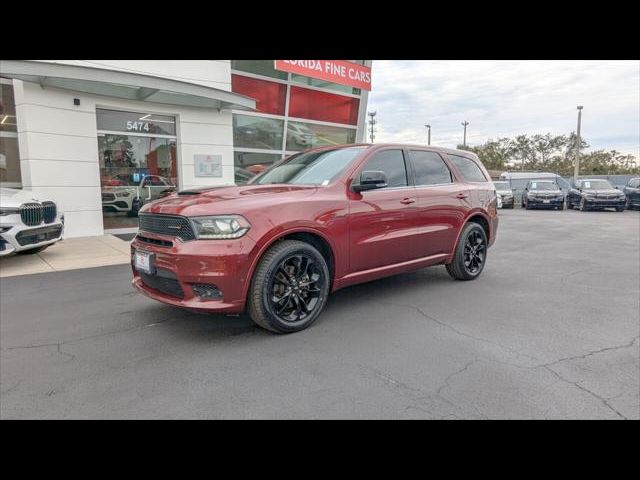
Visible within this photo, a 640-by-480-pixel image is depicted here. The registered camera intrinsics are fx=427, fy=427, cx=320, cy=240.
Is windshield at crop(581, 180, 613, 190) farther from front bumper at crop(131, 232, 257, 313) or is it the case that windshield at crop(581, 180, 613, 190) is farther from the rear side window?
front bumper at crop(131, 232, 257, 313)

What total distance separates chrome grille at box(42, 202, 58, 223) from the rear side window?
5647mm

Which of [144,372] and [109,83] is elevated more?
[109,83]

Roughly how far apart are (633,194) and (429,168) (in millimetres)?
19478

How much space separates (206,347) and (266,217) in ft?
3.92

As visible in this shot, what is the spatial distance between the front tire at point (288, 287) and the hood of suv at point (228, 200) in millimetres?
416

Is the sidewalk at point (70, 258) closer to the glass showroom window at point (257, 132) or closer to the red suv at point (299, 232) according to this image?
the red suv at point (299, 232)

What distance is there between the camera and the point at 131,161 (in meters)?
10.8

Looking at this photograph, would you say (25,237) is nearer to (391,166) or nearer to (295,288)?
(295,288)

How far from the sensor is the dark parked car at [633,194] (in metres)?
19.6

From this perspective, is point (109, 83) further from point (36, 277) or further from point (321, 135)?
point (321, 135)

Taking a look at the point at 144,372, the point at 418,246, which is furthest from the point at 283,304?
the point at 418,246

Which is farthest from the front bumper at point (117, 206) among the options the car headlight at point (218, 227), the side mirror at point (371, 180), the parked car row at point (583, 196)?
the parked car row at point (583, 196)

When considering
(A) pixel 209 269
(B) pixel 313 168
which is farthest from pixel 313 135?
(A) pixel 209 269
